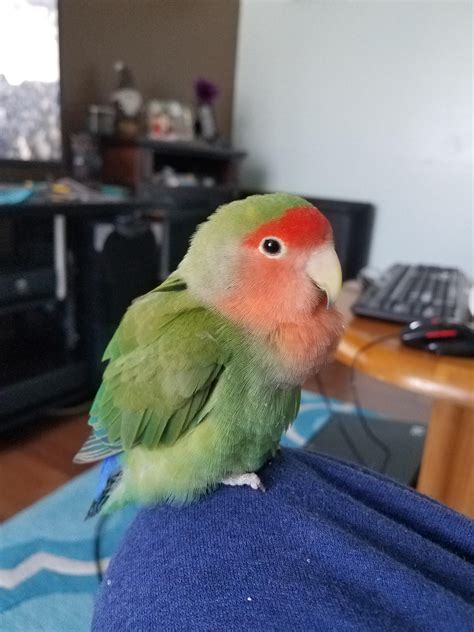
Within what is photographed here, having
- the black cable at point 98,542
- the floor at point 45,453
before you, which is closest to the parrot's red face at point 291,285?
the black cable at point 98,542

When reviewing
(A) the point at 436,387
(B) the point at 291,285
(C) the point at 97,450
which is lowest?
(C) the point at 97,450

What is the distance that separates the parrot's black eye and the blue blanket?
10.0 inches

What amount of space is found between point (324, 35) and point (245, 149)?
2.25ft

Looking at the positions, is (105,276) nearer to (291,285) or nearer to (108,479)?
(108,479)

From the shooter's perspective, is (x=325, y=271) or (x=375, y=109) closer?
(x=325, y=271)

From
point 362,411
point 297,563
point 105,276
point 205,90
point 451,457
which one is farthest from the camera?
point 205,90

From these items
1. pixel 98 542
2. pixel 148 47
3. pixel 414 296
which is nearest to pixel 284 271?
pixel 414 296

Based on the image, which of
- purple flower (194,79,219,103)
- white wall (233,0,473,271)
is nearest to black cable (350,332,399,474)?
white wall (233,0,473,271)

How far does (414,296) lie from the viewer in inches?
42.9

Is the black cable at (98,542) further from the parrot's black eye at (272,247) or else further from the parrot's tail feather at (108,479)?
the parrot's black eye at (272,247)

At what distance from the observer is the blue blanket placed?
16.6 inches

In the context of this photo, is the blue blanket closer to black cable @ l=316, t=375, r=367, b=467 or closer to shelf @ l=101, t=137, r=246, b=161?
black cable @ l=316, t=375, r=367, b=467

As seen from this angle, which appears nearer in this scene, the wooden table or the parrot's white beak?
the parrot's white beak

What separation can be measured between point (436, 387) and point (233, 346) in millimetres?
294
